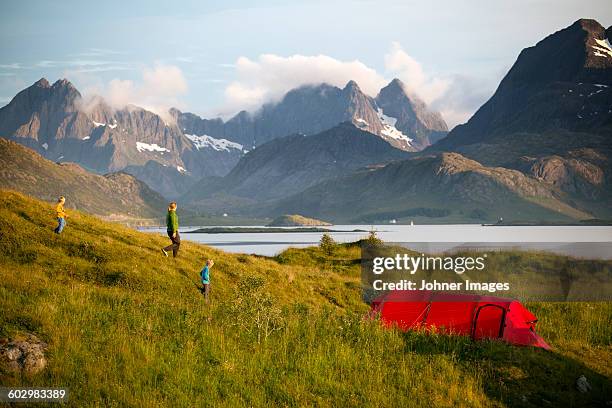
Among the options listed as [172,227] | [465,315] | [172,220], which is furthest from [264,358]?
[172,227]

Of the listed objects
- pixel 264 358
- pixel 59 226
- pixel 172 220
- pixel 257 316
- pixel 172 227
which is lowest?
pixel 264 358

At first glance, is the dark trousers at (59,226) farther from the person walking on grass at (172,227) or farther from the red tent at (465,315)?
the red tent at (465,315)

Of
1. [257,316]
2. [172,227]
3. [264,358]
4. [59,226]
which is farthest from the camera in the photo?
[59,226]

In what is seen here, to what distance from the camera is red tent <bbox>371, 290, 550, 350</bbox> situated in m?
24.6

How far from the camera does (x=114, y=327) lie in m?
20.5

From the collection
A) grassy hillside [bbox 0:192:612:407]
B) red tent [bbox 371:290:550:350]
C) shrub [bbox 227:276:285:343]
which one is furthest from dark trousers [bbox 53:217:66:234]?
red tent [bbox 371:290:550:350]

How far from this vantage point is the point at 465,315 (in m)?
25.6

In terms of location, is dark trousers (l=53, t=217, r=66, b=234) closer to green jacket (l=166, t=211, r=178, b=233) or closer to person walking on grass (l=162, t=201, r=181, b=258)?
person walking on grass (l=162, t=201, r=181, b=258)

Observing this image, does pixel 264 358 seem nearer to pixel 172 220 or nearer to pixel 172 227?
pixel 172 220

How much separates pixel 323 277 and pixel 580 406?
1428 inches

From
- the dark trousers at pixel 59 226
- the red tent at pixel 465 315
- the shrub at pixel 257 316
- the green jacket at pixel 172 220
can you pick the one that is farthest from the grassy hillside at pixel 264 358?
the dark trousers at pixel 59 226

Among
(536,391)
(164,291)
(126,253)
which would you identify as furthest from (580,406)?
(126,253)

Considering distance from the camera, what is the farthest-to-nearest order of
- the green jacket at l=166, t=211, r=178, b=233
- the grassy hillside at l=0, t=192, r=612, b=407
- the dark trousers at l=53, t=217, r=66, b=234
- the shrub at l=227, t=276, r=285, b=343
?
the dark trousers at l=53, t=217, r=66, b=234, the green jacket at l=166, t=211, r=178, b=233, the shrub at l=227, t=276, r=285, b=343, the grassy hillside at l=0, t=192, r=612, b=407

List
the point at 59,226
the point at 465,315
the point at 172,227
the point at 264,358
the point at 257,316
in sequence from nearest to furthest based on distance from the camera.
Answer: the point at 264,358 < the point at 257,316 < the point at 465,315 < the point at 172,227 < the point at 59,226
